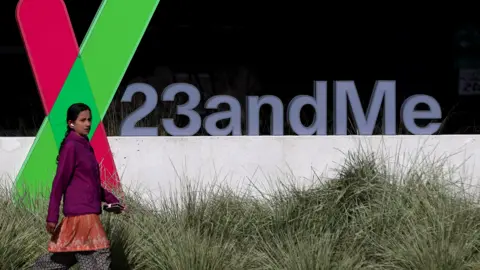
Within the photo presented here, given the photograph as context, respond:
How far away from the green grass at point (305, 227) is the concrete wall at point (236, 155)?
1.66 ft

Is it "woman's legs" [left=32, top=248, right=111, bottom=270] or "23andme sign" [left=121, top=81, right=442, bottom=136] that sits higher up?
"23andme sign" [left=121, top=81, right=442, bottom=136]

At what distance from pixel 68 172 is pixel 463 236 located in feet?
11.1

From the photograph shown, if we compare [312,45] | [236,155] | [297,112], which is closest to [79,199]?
[236,155]

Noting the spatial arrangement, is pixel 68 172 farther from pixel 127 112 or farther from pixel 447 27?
pixel 447 27

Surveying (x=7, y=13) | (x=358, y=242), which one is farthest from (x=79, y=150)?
(x=7, y=13)

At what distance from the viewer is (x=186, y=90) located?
366 inches

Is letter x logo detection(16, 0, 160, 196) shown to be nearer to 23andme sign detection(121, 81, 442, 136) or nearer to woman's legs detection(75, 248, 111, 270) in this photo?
23andme sign detection(121, 81, 442, 136)

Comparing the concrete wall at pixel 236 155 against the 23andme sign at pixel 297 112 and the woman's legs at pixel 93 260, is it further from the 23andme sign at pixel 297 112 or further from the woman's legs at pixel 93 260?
the woman's legs at pixel 93 260

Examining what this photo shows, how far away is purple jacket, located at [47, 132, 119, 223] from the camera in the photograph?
6008 mm

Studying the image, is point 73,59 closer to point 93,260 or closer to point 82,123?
point 82,123

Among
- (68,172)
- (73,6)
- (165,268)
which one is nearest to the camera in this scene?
(68,172)

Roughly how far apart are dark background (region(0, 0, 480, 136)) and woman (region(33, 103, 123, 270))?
5.63m

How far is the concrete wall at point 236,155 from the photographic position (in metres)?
8.77

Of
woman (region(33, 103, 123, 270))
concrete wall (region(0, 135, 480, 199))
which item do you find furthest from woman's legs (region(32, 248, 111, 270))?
concrete wall (region(0, 135, 480, 199))
